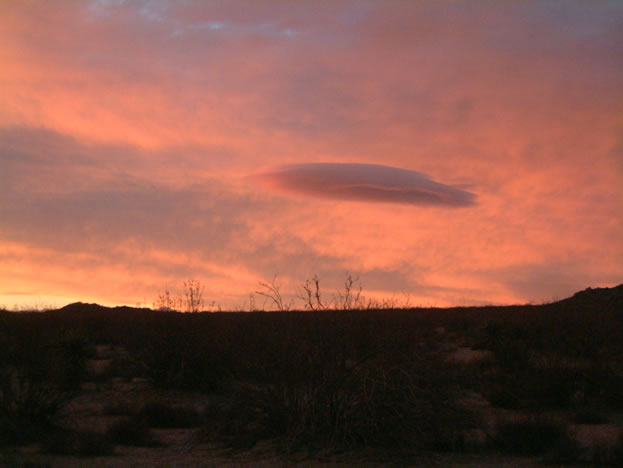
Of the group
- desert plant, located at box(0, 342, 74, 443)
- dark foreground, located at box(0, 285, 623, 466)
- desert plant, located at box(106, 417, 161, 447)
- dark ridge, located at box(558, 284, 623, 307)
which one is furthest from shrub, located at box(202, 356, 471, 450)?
dark ridge, located at box(558, 284, 623, 307)

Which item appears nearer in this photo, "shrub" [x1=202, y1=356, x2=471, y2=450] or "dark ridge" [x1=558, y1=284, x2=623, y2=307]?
"shrub" [x1=202, y1=356, x2=471, y2=450]

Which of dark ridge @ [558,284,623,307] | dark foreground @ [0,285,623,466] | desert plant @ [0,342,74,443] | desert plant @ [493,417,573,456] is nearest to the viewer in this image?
dark foreground @ [0,285,623,466]

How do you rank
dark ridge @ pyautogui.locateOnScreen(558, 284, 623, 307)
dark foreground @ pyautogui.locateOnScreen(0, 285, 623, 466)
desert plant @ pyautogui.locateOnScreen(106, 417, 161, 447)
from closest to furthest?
dark foreground @ pyautogui.locateOnScreen(0, 285, 623, 466), desert plant @ pyautogui.locateOnScreen(106, 417, 161, 447), dark ridge @ pyautogui.locateOnScreen(558, 284, 623, 307)

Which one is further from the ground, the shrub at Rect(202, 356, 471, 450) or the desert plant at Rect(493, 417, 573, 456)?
the shrub at Rect(202, 356, 471, 450)

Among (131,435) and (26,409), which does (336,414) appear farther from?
(26,409)

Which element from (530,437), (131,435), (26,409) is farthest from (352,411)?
(26,409)

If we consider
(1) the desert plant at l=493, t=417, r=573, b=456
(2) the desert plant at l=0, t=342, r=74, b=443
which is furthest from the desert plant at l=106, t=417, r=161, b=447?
(1) the desert plant at l=493, t=417, r=573, b=456

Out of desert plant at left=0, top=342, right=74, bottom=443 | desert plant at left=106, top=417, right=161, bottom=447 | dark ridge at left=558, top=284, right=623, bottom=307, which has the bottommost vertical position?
desert plant at left=106, top=417, right=161, bottom=447

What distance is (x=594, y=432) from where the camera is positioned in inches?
504

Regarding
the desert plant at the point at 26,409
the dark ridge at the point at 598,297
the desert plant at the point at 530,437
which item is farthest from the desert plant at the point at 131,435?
the dark ridge at the point at 598,297

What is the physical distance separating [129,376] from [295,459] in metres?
10.4

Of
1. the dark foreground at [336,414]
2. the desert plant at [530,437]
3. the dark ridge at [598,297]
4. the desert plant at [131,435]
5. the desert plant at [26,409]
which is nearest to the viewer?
the dark foreground at [336,414]

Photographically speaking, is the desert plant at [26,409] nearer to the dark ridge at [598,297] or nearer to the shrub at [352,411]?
the shrub at [352,411]

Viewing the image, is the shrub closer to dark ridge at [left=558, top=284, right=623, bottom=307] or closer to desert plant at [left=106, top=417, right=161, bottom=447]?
desert plant at [left=106, top=417, right=161, bottom=447]
